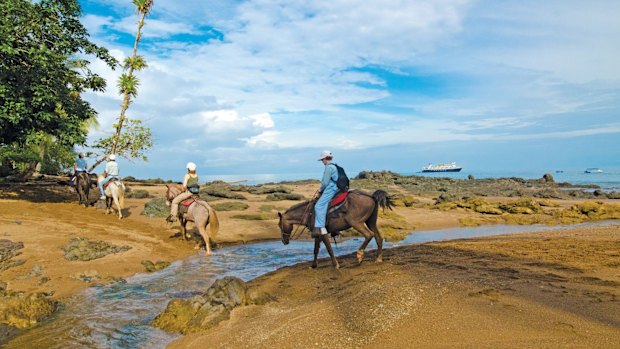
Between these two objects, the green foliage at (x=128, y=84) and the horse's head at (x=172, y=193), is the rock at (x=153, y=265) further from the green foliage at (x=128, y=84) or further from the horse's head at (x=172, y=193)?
the green foliage at (x=128, y=84)

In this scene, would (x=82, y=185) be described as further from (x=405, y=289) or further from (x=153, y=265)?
(x=405, y=289)

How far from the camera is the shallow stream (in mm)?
6277

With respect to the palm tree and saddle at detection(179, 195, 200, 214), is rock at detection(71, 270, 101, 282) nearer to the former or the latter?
saddle at detection(179, 195, 200, 214)

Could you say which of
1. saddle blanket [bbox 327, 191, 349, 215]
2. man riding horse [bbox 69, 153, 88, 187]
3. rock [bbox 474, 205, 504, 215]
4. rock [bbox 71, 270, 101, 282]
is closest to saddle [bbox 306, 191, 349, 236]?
saddle blanket [bbox 327, 191, 349, 215]

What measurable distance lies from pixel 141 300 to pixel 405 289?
5728 mm

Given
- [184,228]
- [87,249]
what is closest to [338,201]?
[184,228]

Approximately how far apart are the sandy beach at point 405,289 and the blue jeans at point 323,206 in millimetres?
1297

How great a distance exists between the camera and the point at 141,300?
27.3 ft

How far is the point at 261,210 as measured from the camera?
75.7ft

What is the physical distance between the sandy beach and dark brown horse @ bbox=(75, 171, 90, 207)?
535cm

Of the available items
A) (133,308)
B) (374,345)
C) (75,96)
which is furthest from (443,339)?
(75,96)

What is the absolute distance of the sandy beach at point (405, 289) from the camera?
5141mm

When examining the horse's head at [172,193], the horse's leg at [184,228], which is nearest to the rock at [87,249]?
the horse's leg at [184,228]

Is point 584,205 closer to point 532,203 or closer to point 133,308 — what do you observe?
point 532,203
